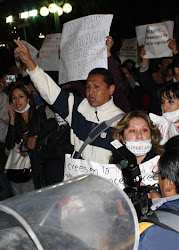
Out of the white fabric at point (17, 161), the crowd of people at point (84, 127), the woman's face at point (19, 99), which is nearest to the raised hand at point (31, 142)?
the crowd of people at point (84, 127)

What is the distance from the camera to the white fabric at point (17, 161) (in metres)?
4.60

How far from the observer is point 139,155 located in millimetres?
2684

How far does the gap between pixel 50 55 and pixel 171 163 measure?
4.94 meters

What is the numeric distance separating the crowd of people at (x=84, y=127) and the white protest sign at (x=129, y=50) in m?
3.28

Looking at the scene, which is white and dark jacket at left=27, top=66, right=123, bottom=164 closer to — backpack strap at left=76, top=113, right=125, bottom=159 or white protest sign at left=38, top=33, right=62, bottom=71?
backpack strap at left=76, top=113, right=125, bottom=159

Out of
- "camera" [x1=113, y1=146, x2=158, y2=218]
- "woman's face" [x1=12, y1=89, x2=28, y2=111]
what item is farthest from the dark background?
"camera" [x1=113, y1=146, x2=158, y2=218]

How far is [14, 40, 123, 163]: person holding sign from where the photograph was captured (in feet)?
10.2

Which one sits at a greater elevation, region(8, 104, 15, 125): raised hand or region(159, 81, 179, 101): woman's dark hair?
region(159, 81, 179, 101): woman's dark hair

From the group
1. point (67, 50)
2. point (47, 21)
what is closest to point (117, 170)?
point (67, 50)

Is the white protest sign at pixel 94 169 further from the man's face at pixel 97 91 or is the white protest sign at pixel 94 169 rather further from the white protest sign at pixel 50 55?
the white protest sign at pixel 50 55

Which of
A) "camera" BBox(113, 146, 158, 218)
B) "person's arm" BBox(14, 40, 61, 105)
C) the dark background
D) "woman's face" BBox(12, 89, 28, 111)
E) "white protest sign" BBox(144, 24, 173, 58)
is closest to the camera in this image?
"camera" BBox(113, 146, 158, 218)

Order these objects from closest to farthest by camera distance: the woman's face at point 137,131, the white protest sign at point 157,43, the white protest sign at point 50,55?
1. the woman's face at point 137,131
2. the white protest sign at point 157,43
3. the white protest sign at point 50,55

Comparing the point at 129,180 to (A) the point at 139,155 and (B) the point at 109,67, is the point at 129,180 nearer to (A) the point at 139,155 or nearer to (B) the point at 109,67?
(A) the point at 139,155

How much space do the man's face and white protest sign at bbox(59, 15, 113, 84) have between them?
341mm
